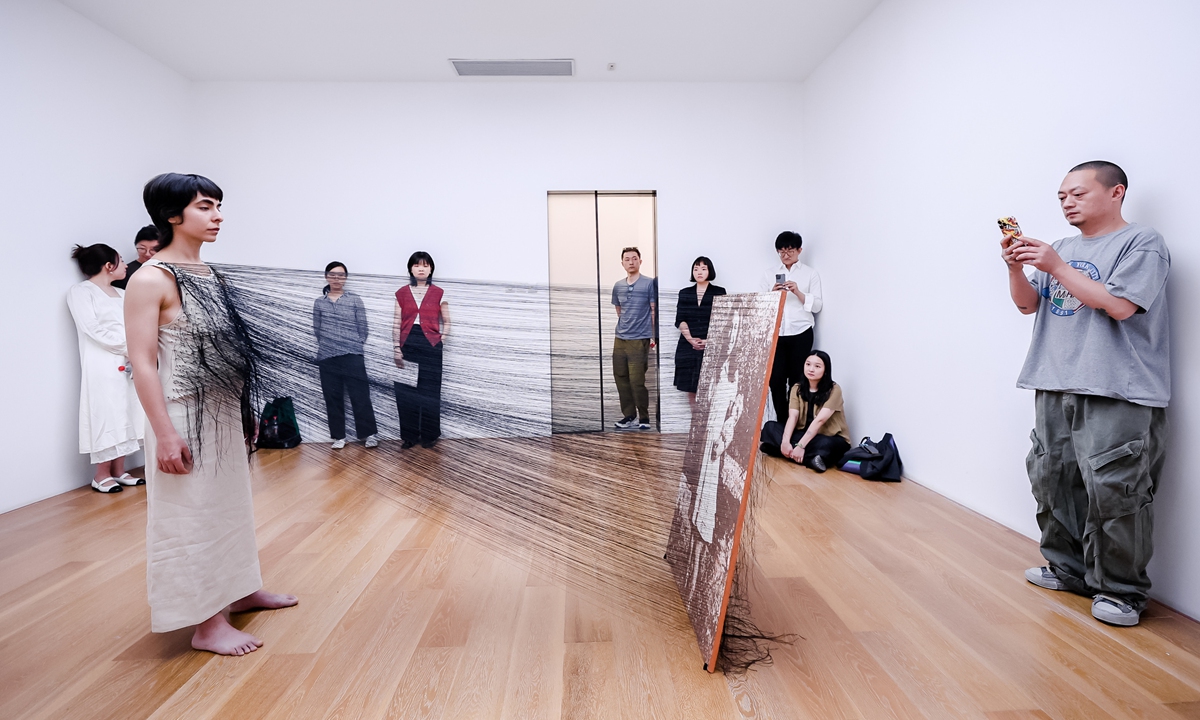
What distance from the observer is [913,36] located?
3588mm

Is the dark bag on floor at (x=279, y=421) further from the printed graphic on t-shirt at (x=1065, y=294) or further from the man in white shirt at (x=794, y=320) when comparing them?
the man in white shirt at (x=794, y=320)

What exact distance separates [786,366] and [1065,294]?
270 cm

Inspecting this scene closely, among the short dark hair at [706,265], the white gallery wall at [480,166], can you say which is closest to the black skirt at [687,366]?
the short dark hair at [706,265]

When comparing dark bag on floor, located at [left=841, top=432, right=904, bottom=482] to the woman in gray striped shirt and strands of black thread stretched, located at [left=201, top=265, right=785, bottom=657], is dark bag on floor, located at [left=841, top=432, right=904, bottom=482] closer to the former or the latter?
strands of black thread stretched, located at [left=201, top=265, right=785, bottom=657]

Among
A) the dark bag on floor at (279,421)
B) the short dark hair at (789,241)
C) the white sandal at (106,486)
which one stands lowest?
the white sandal at (106,486)

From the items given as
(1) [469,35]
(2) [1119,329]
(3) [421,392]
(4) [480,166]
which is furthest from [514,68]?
(2) [1119,329]

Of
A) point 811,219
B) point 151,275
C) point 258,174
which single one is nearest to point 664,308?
point 151,275

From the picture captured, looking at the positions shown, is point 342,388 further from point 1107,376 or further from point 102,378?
point 102,378

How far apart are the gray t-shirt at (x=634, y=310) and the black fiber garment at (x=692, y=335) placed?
10cm

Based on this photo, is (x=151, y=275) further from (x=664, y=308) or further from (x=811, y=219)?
Answer: (x=811, y=219)

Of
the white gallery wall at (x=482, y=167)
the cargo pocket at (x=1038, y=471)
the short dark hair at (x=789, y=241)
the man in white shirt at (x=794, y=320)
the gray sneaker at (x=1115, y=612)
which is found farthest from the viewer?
the white gallery wall at (x=482, y=167)

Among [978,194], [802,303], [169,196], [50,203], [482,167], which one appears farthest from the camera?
[482,167]

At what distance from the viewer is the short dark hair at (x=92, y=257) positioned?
12.7ft

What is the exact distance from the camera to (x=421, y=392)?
72.9 inches
